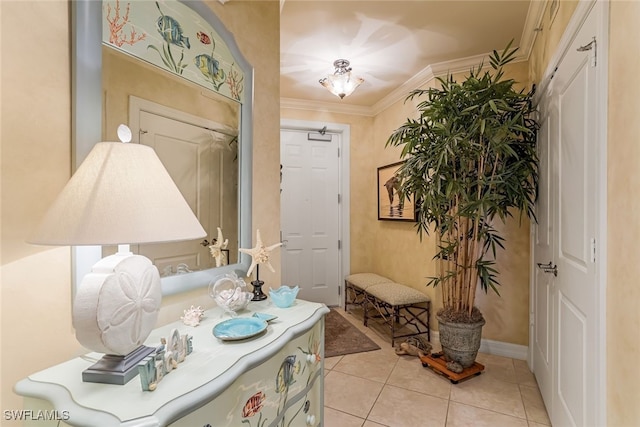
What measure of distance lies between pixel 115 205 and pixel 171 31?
2.96ft

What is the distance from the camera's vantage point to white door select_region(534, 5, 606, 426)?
4.43 feet

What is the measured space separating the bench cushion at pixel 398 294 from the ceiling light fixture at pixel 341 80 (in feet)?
6.43

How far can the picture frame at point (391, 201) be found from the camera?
11.2 feet

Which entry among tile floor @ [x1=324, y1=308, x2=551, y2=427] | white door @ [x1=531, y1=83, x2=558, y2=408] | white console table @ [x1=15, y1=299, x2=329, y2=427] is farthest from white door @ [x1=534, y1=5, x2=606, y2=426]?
white console table @ [x1=15, y1=299, x2=329, y2=427]

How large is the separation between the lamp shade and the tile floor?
1758 millimetres

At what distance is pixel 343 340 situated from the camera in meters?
3.18

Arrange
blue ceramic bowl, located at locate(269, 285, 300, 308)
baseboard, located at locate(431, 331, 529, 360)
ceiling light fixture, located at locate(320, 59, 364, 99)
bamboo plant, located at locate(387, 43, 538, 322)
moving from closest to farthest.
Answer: blue ceramic bowl, located at locate(269, 285, 300, 308) → bamboo plant, located at locate(387, 43, 538, 322) → baseboard, located at locate(431, 331, 529, 360) → ceiling light fixture, located at locate(320, 59, 364, 99)

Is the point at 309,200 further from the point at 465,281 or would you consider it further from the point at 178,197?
the point at 178,197

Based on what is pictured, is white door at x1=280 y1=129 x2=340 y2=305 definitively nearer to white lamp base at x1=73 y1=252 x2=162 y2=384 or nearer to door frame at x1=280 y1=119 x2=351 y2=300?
door frame at x1=280 y1=119 x2=351 y2=300

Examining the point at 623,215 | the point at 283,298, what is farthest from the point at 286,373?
the point at 623,215

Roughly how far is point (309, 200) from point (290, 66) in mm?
1642

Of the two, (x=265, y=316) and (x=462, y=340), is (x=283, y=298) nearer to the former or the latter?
(x=265, y=316)

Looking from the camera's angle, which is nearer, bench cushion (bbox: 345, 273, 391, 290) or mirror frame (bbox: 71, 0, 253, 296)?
mirror frame (bbox: 71, 0, 253, 296)

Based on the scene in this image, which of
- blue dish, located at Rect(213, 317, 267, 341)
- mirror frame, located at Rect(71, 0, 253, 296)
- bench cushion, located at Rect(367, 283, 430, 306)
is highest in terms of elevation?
mirror frame, located at Rect(71, 0, 253, 296)
